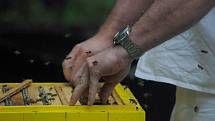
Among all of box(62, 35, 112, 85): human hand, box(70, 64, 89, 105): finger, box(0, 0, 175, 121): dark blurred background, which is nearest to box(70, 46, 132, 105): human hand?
box(70, 64, 89, 105): finger

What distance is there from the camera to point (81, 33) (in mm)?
2627

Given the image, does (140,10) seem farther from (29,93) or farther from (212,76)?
(29,93)

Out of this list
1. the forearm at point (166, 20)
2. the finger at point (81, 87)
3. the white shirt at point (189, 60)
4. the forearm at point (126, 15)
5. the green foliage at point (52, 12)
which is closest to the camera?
the forearm at point (166, 20)

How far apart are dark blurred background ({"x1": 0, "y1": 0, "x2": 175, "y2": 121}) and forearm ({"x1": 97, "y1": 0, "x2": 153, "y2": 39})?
95cm

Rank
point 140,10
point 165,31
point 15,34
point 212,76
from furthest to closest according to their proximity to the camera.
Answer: point 15,34 < point 140,10 < point 212,76 < point 165,31

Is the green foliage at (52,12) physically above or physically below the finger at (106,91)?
above

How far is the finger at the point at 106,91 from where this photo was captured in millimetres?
1469

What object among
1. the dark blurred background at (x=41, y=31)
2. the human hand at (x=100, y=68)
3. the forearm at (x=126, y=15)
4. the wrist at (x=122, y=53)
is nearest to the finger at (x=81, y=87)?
the human hand at (x=100, y=68)

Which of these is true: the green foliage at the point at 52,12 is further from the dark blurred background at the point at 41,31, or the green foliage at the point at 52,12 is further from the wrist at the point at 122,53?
the wrist at the point at 122,53

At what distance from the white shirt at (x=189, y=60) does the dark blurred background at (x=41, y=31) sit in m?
0.94

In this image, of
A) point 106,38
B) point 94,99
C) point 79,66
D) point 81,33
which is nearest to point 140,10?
point 106,38

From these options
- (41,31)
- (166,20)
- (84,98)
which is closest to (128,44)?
(166,20)

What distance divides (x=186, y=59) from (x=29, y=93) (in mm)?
483

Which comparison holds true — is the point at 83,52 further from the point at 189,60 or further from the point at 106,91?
the point at 189,60
